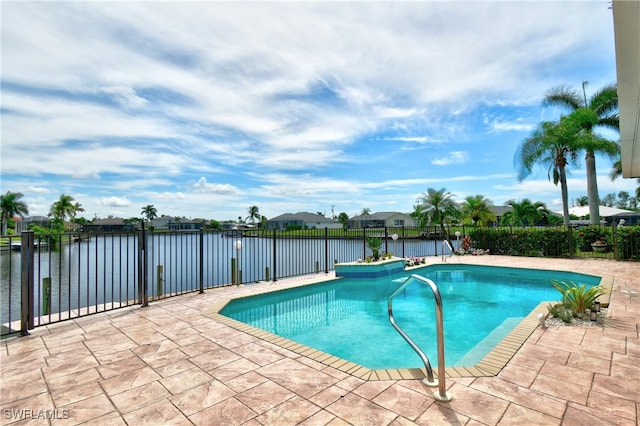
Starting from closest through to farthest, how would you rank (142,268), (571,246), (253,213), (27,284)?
(27,284)
(142,268)
(571,246)
(253,213)

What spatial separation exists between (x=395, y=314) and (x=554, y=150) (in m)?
15.5

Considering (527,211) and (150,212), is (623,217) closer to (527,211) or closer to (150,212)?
(527,211)

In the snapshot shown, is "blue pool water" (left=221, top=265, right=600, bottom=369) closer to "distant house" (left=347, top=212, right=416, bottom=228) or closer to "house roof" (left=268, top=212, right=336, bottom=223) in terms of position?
"distant house" (left=347, top=212, right=416, bottom=228)

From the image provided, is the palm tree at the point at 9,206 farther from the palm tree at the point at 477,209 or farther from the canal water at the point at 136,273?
the palm tree at the point at 477,209

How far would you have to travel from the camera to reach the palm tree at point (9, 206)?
43094mm

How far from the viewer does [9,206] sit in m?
43.4

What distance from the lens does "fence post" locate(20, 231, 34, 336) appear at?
3785mm

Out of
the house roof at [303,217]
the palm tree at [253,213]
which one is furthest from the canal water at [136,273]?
the palm tree at [253,213]

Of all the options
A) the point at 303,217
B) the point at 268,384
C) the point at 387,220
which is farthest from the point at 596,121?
the point at 303,217

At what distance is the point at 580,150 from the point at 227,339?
18630 millimetres

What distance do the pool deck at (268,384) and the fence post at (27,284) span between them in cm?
18

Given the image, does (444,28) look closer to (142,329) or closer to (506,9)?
(506,9)

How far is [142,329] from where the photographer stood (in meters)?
4.09

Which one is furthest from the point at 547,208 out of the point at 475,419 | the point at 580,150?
the point at 475,419
